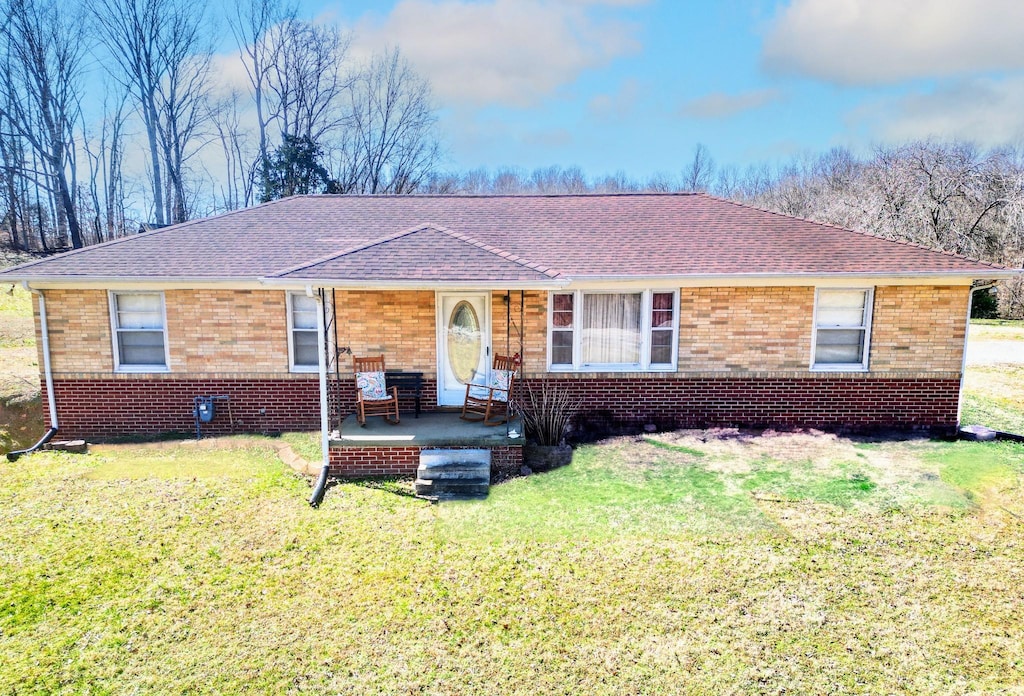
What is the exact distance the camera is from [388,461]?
8.31 m

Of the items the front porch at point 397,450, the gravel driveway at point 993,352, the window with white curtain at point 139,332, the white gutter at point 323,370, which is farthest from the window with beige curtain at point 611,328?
the gravel driveway at point 993,352

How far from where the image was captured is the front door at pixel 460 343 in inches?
401

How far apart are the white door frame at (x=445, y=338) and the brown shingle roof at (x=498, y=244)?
105cm

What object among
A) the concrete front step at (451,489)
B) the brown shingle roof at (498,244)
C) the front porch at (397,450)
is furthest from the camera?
the brown shingle roof at (498,244)

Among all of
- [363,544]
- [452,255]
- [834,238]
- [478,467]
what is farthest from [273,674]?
[834,238]

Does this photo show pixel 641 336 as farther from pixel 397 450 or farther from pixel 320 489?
pixel 320 489

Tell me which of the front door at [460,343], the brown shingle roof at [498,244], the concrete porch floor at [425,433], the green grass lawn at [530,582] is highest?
the brown shingle roof at [498,244]

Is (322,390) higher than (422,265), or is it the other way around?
(422,265)

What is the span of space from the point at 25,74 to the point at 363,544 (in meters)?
38.9

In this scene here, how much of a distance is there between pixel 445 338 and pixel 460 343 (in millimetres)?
289

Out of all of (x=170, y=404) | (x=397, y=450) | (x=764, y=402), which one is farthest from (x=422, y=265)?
(x=764, y=402)

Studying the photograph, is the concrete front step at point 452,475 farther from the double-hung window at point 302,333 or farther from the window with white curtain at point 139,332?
the window with white curtain at point 139,332

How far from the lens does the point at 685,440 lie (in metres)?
9.65

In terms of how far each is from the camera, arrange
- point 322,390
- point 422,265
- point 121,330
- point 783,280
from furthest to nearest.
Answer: point 121,330 < point 783,280 < point 422,265 < point 322,390
